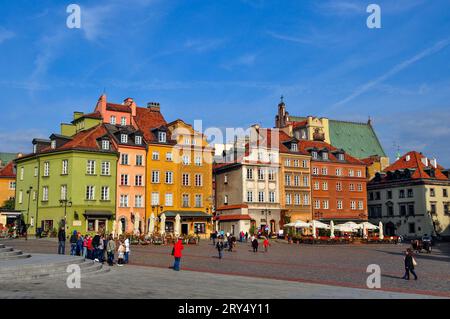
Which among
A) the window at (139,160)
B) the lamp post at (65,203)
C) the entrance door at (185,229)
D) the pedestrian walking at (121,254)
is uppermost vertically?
the window at (139,160)

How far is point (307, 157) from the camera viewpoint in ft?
245

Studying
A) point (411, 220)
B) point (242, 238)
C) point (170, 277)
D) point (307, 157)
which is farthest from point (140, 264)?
point (411, 220)

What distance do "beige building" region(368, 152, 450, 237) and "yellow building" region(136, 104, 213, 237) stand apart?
32.3 metres

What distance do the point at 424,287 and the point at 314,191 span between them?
55869mm

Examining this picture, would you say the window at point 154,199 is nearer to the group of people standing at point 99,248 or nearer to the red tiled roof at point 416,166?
the group of people standing at point 99,248

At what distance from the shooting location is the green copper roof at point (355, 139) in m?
95.6

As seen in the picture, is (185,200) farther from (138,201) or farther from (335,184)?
(335,184)

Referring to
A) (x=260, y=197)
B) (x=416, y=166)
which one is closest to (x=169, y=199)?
(x=260, y=197)

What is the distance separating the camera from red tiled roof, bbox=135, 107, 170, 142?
65.2m

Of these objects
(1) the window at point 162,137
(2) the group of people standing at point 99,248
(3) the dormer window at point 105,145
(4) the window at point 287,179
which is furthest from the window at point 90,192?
(2) the group of people standing at point 99,248

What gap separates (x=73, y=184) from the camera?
57.4 metres

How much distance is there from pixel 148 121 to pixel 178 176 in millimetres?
8949

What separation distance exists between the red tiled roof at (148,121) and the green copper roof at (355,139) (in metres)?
37.3
